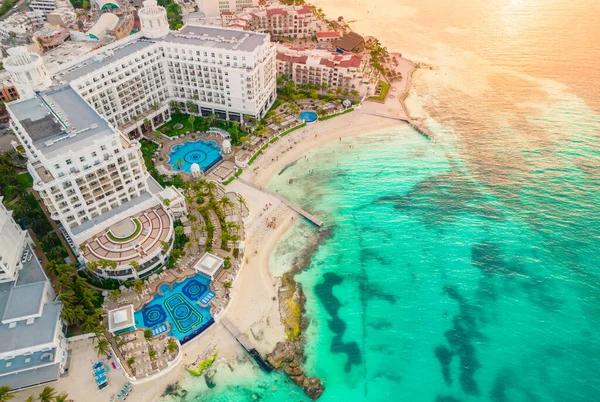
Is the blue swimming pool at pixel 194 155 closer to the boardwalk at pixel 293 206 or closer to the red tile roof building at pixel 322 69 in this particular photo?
the boardwalk at pixel 293 206

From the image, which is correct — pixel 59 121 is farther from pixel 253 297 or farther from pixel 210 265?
pixel 253 297

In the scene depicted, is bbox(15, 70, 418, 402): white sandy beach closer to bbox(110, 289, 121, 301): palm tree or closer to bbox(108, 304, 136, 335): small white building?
bbox(108, 304, 136, 335): small white building

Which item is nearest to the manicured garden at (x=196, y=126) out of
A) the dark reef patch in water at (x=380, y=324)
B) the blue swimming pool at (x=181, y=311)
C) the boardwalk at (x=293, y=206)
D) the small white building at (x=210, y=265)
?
the boardwalk at (x=293, y=206)

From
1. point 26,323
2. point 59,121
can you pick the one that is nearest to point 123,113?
A: point 59,121

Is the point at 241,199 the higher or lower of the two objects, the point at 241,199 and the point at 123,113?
the lower

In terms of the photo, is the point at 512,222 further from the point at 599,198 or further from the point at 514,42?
the point at 514,42

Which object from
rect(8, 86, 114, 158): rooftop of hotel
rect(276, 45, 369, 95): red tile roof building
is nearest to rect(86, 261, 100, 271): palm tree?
rect(8, 86, 114, 158): rooftop of hotel
